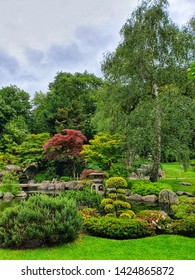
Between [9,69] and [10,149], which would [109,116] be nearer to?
[9,69]

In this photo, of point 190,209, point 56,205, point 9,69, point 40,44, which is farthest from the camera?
point 9,69

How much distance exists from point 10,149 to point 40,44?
1274 cm

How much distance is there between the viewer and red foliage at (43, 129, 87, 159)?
54.2 feet

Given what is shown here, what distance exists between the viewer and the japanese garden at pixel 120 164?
4816mm

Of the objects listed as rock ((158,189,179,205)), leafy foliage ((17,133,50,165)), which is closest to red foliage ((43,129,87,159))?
leafy foliage ((17,133,50,165))

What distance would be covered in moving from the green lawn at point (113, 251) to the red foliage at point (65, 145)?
11630 millimetres

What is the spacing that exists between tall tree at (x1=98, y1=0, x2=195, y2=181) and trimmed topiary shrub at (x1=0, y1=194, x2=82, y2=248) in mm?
7469

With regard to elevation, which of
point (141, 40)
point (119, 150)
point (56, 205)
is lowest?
point (56, 205)

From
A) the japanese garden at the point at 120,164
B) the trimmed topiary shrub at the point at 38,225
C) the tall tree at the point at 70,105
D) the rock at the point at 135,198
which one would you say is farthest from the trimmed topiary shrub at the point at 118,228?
the tall tree at the point at 70,105

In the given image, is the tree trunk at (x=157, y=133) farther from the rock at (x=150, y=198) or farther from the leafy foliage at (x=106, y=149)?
the leafy foliage at (x=106, y=149)

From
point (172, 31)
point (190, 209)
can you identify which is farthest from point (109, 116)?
point (190, 209)

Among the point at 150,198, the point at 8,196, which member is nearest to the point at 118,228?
the point at 150,198

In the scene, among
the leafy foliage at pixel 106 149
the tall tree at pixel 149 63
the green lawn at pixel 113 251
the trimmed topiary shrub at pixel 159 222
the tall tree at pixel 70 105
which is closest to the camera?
the green lawn at pixel 113 251

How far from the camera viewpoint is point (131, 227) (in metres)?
5.62
